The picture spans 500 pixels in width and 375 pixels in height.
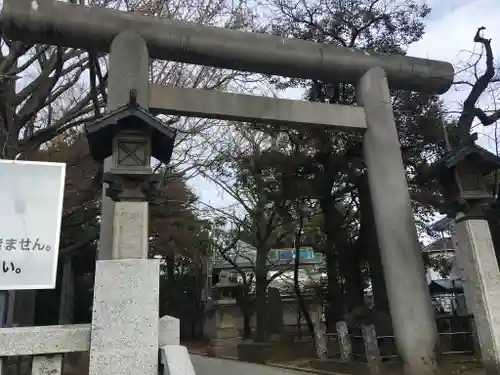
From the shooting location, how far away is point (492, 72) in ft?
24.9

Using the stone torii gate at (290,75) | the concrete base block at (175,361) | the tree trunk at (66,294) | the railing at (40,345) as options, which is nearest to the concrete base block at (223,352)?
the tree trunk at (66,294)

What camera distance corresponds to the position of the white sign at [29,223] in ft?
11.8

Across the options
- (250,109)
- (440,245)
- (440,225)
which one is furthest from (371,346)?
(440,245)

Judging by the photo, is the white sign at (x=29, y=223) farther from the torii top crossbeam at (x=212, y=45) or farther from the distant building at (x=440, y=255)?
the distant building at (x=440, y=255)

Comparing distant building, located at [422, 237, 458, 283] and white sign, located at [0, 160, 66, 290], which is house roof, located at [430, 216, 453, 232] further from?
white sign, located at [0, 160, 66, 290]

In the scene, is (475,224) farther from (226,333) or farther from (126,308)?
(226,333)

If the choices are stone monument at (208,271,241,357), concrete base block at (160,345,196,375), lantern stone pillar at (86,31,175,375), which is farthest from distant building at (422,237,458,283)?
concrete base block at (160,345,196,375)

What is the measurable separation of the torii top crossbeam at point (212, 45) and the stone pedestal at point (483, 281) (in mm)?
3841

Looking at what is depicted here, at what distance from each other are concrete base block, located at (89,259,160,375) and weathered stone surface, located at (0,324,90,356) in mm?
204

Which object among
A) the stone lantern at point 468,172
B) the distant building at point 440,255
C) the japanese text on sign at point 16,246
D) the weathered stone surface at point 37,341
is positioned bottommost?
the weathered stone surface at point 37,341

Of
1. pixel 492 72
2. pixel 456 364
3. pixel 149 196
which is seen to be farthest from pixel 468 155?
pixel 149 196

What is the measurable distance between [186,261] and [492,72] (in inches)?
810

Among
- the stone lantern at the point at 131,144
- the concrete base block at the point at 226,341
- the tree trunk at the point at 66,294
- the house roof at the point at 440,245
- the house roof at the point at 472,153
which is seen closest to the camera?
the stone lantern at the point at 131,144

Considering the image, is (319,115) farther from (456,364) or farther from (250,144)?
(250,144)
